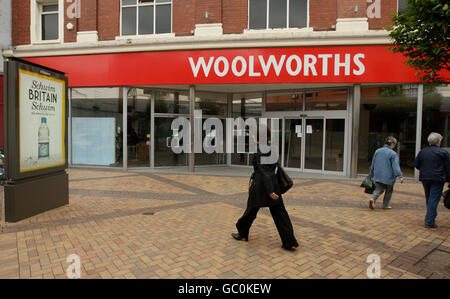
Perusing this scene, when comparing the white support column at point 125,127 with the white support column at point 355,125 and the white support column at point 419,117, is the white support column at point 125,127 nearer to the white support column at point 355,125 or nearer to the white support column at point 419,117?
the white support column at point 355,125

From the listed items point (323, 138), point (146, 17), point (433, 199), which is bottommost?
point (433, 199)

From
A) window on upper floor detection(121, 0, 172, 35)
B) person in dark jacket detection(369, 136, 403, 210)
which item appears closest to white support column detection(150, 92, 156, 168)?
window on upper floor detection(121, 0, 172, 35)

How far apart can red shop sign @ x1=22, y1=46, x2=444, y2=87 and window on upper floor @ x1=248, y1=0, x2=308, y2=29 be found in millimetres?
1263

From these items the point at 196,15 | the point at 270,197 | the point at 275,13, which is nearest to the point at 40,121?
the point at 270,197

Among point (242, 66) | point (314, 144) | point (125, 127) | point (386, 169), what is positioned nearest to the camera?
point (386, 169)

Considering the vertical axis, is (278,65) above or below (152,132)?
above

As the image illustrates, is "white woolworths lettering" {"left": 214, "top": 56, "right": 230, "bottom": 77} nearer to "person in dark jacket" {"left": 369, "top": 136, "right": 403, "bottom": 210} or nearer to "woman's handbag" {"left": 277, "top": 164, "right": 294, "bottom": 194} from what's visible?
"person in dark jacket" {"left": 369, "top": 136, "right": 403, "bottom": 210}

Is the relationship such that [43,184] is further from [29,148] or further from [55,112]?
[55,112]

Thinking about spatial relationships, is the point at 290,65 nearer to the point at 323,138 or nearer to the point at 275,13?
the point at 275,13

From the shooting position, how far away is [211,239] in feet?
14.9

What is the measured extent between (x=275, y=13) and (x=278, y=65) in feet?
7.45

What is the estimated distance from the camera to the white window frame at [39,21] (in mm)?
12586

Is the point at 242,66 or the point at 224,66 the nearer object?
the point at 242,66

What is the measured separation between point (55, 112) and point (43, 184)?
4.82 feet
